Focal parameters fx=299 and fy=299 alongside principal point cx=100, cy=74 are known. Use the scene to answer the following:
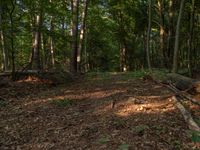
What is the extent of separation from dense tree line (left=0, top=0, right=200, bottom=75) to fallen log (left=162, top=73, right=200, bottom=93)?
1.93 meters

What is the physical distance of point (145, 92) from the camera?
34.9 feet

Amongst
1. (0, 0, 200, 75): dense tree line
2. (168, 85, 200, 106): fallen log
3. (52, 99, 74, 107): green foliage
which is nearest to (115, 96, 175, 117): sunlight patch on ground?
(168, 85, 200, 106): fallen log

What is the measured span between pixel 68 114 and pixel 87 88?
3.87 metres

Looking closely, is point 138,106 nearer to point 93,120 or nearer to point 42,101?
point 93,120

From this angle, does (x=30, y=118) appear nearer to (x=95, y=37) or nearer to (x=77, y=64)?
(x=77, y=64)

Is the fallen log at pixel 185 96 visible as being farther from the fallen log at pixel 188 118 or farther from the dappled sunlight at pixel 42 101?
the dappled sunlight at pixel 42 101

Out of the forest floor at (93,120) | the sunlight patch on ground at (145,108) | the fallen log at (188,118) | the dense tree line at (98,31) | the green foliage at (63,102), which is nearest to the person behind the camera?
the forest floor at (93,120)

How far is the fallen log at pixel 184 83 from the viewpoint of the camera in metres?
10.1

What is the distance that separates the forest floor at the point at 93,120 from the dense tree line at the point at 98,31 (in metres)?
3.45

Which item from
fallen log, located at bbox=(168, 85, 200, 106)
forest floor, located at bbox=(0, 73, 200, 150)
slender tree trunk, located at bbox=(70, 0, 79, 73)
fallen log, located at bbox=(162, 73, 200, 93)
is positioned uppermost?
slender tree trunk, located at bbox=(70, 0, 79, 73)

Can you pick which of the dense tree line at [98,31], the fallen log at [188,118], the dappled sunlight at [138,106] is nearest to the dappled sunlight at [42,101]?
the dappled sunlight at [138,106]

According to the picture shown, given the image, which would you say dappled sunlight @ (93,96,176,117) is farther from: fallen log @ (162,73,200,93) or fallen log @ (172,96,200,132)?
fallen log @ (162,73,200,93)

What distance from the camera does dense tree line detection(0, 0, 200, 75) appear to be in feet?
45.0

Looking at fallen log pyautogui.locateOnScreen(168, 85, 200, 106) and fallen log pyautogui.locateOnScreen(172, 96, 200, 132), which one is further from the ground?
fallen log pyautogui.locateOnScreen(168, 85, 200, 106)
